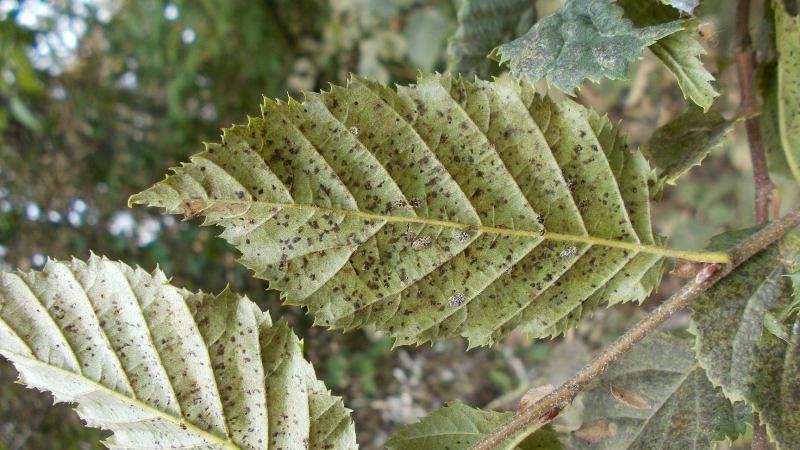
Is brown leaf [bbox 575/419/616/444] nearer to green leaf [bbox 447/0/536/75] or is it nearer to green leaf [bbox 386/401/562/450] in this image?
green leaf [bbox 386/401/562/450]

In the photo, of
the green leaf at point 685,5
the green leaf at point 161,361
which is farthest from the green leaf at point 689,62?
the green leaf at point 161,361

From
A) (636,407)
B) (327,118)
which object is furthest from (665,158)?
(327,118)

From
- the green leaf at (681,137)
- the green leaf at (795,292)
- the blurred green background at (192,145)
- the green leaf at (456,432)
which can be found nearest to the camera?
the green leaf at (795,292)

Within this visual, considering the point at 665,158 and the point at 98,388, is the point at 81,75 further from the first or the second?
the point at 665,158

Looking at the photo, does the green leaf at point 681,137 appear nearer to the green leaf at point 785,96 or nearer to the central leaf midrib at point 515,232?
the green leaf at point 785,96

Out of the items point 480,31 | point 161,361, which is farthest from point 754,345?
point 161,361

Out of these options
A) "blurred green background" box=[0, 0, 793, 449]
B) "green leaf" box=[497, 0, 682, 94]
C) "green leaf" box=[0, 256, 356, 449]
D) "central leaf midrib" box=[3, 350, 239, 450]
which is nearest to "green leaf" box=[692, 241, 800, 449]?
"green leaf" box=[497, 0, 682, 94]

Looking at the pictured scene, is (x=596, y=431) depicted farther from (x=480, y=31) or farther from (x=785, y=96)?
(x=480, y=31)
